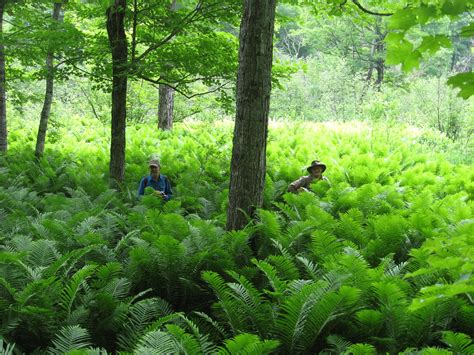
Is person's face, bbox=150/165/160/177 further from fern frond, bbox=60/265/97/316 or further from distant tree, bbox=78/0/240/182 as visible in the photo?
fern frond, bbox=60/265/97/316

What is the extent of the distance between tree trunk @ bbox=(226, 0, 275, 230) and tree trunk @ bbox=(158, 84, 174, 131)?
1022cm

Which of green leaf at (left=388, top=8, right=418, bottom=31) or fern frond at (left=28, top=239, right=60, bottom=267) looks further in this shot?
fern frond at (left=28, top=239, right=60, bottom=267)

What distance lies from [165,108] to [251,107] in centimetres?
1082

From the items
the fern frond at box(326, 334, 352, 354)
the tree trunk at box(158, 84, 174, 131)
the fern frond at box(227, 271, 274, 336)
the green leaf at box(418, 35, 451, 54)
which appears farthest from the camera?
the tree trunk at box(158, 84, 174, 131)

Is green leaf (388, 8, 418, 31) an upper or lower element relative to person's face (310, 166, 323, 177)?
upper

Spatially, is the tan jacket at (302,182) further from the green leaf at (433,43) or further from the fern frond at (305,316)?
the green leaf at (433,43)

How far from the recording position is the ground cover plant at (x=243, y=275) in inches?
126

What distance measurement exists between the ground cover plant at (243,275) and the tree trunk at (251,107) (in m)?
0.31

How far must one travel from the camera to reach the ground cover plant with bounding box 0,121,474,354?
126 inches

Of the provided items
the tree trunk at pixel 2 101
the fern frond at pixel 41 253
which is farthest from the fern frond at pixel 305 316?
the tree trunk at pixel 2 101

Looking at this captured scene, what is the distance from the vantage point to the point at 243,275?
4250 millimetres

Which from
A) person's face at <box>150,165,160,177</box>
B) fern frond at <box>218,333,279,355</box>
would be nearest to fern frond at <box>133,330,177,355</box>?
fern frond at <box>218,333,279,355</box>

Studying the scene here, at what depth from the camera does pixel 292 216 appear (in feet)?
18.7

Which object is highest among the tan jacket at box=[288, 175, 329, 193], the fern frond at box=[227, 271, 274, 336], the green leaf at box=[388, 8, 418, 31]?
the green leaf at box=[388, 8, 418, 31]
